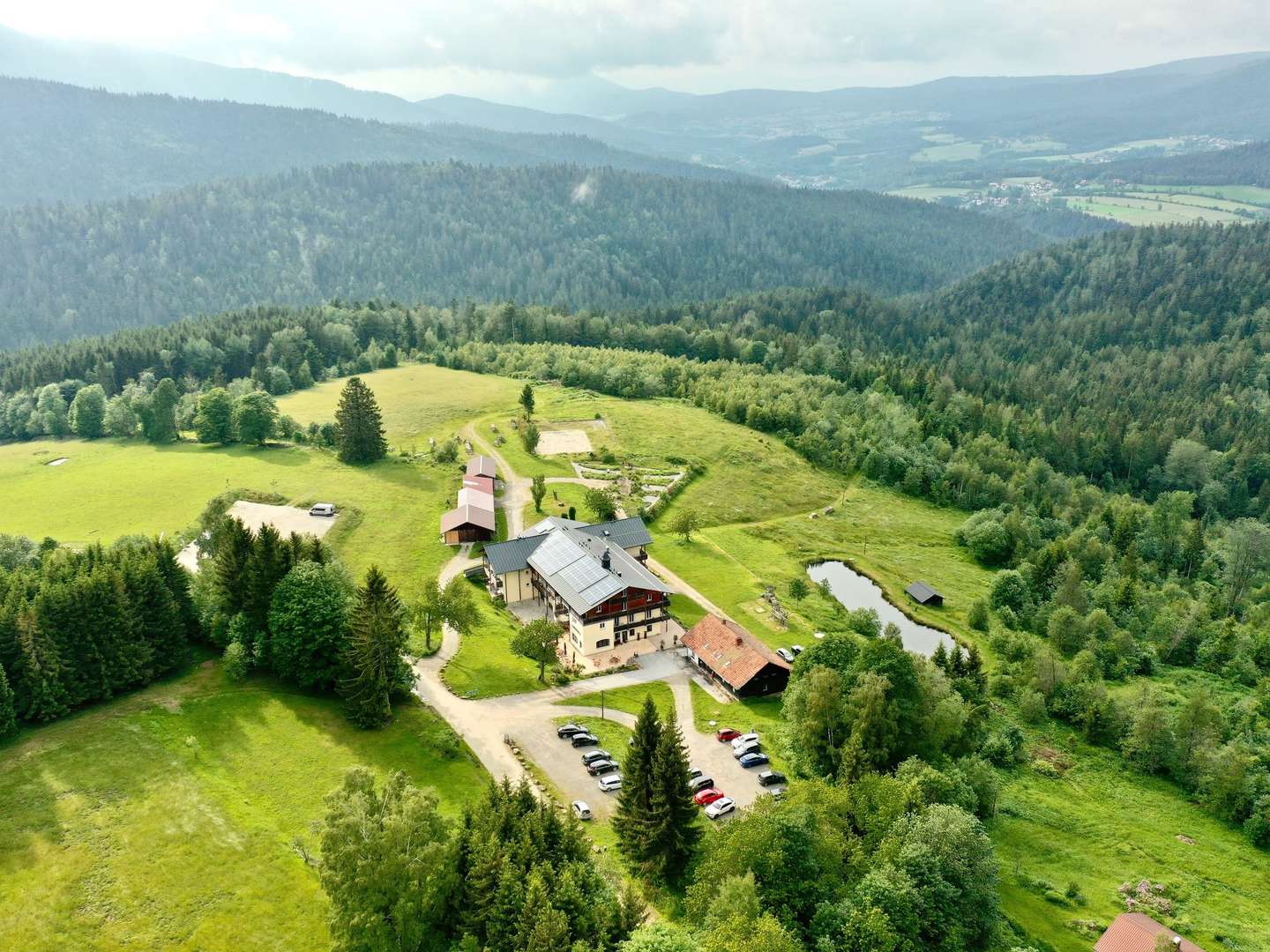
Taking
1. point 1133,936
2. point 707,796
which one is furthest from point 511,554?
point 1133,936

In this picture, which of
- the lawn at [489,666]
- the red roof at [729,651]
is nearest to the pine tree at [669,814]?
the red roof at [729,651]

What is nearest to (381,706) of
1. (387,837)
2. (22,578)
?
(387,837)

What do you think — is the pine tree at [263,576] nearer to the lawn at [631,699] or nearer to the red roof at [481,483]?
the lawn at [631,699]

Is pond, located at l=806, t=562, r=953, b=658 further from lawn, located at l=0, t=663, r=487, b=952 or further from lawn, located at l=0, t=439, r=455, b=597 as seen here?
lawn, located at l=0, t=663, r=487, b=952

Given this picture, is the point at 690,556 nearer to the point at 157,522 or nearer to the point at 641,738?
the point at 641,738

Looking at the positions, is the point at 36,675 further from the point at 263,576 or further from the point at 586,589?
the point at 586,589
